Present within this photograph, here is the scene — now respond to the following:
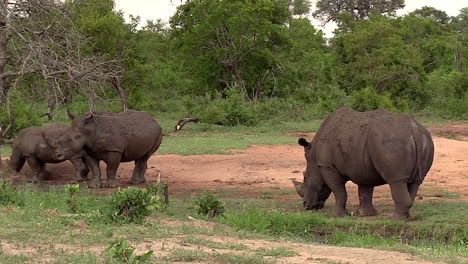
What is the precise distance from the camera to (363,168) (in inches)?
426

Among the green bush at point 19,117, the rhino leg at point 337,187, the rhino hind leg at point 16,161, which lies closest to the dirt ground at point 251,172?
the rhino hind leg at point 16,161

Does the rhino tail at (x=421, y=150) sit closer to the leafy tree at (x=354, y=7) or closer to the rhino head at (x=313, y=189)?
the rhino head at (x=313, y=189)

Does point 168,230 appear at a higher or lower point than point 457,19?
lower

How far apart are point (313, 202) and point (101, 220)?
4.48 m

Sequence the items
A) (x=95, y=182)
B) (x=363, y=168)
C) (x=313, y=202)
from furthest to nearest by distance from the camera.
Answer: (x=95, y=182) < (x=313, y=202) < (x=363, y=168)

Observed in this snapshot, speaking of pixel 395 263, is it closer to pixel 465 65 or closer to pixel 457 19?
pixel 465 65

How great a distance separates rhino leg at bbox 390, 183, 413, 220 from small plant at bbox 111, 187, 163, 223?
376 centimetres

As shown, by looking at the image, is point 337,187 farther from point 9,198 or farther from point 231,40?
point 231,40

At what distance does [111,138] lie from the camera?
1411 centimetres

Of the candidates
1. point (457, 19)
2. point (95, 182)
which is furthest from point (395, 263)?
point (457, 19)

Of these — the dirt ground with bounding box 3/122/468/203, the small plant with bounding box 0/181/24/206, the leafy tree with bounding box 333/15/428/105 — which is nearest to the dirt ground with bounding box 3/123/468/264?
the dirt ground with bounding box 3/122/468/203

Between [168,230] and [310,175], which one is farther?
[310,175]

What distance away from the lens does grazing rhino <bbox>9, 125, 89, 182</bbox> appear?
1404cm

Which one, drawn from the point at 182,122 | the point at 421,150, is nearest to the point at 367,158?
the point at 421,150
